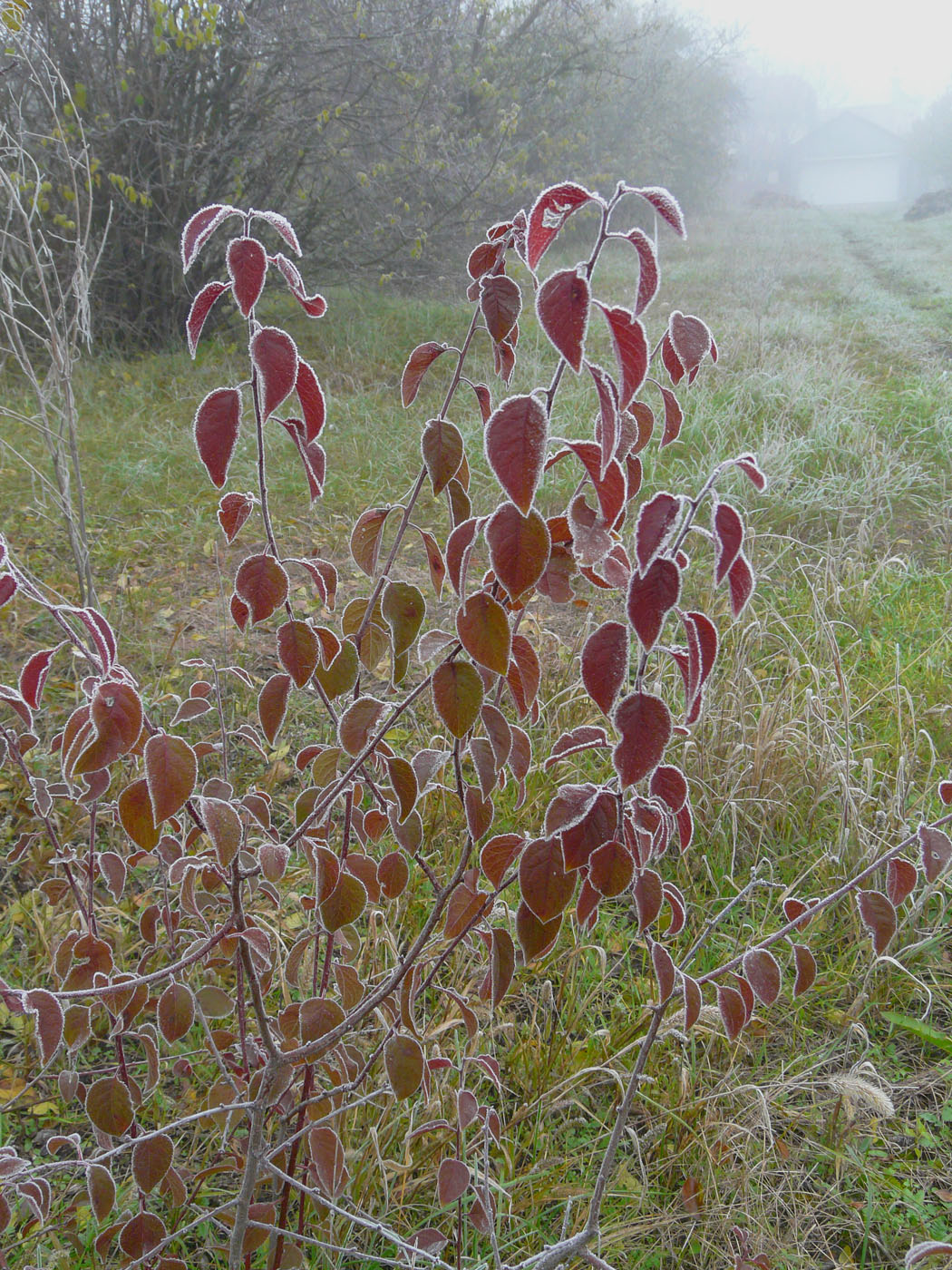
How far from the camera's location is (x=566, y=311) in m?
0.51

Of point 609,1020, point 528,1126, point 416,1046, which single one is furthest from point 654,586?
point 609,1020

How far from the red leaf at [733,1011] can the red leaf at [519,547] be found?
Answer: 0.59 meters

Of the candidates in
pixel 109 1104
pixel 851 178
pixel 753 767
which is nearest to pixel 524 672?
pixel 109 1104

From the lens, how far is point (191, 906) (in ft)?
3.18

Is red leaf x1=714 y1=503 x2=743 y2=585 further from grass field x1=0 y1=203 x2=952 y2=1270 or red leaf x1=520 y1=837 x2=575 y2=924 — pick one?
grass field x1=0 y1=203 x2=952 y2=1270

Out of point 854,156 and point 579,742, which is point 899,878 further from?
point 854,156

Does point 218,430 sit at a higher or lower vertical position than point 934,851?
higher

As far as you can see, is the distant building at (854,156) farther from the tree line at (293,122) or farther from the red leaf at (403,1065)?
the red leaf at (403,1065)

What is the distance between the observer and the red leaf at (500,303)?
69 centimetres

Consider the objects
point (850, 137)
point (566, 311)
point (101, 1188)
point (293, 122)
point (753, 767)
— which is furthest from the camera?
point (850, 137)

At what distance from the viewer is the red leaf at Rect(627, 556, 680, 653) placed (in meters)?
0.53

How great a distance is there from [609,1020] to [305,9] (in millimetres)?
6449

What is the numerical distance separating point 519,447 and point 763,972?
0.68 meters

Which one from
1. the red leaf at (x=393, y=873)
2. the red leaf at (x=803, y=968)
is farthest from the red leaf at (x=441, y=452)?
the red leaf at (x=803, y=968)
